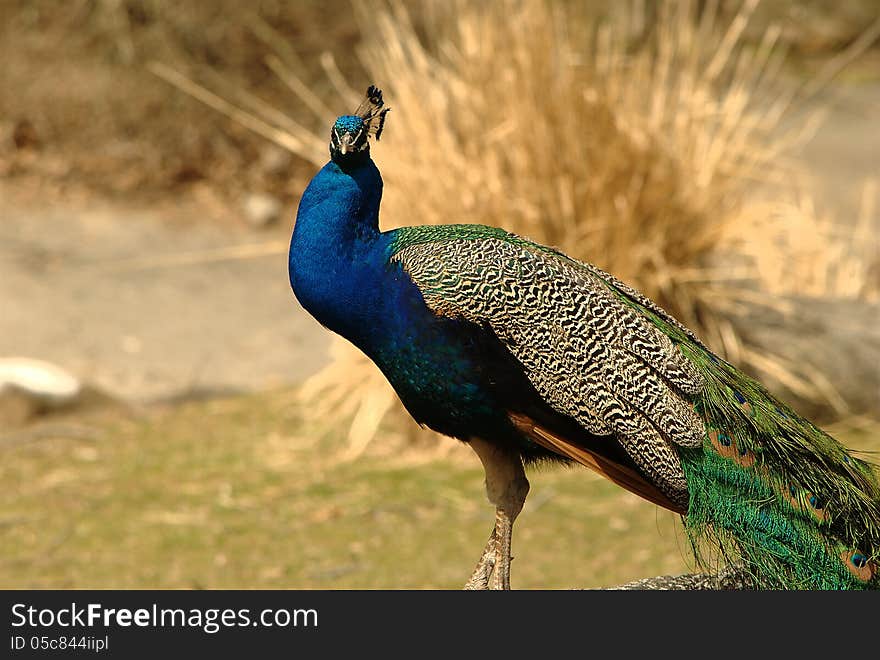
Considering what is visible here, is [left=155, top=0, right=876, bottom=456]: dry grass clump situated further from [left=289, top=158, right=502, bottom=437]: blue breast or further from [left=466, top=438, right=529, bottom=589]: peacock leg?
[left=289, top=158, right=502, bottom=437]: blue breast

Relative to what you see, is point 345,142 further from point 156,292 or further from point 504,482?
point 156,292

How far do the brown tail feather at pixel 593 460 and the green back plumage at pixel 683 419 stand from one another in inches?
2.0

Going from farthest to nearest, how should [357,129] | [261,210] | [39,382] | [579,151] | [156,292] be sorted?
[261,210] → [156,292] → [39,382] → [579,151] → [357,129]

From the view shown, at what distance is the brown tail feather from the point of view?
2918 millimetres

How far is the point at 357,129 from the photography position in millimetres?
2803

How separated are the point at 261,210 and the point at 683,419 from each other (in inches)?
266

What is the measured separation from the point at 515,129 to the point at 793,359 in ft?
5.25

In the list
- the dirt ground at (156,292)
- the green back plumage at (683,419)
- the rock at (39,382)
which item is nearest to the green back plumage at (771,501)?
the green back plumage at (683,419)

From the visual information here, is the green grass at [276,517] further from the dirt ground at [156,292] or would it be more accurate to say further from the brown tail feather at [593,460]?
the brown tail feather at [593,460]

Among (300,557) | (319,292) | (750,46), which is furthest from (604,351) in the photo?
(750,46)

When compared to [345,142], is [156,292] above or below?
above

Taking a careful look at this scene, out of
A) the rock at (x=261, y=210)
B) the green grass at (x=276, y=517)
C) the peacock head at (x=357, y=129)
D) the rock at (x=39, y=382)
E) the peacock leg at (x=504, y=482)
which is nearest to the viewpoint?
the peacock head at (x=357, y=129)

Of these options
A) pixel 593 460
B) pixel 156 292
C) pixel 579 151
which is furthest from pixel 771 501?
pixel 156 292

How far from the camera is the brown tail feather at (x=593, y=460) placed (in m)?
2.92
